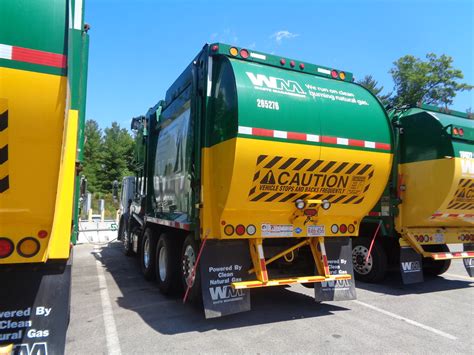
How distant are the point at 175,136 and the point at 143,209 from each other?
10.5 ft

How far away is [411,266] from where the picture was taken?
738 centimetres

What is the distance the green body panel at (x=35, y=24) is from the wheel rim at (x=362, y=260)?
7.33m

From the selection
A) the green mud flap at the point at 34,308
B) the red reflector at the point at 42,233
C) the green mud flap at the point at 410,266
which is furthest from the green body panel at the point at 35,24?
the green mud flap at the point at 410,266

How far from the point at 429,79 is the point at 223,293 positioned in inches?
1375

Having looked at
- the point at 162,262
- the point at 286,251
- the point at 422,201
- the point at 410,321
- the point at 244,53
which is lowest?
the point at 410,321

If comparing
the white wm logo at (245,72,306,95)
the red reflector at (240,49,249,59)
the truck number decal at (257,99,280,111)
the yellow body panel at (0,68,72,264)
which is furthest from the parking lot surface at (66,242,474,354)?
the red reflector at (240,49,249,59)

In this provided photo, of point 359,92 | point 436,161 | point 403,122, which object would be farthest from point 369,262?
point 359,92

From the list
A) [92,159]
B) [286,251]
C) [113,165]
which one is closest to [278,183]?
[286,251]

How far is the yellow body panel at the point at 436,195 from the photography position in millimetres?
6707

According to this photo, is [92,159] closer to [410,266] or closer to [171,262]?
[171,262]

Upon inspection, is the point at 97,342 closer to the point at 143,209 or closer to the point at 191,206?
the point at 191,206

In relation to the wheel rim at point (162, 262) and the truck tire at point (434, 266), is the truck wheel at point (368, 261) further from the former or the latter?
the wheel rim at point (162, 262)

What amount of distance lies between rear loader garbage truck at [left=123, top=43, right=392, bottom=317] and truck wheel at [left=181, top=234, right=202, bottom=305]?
→ 20 mm

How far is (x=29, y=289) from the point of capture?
119 inches
